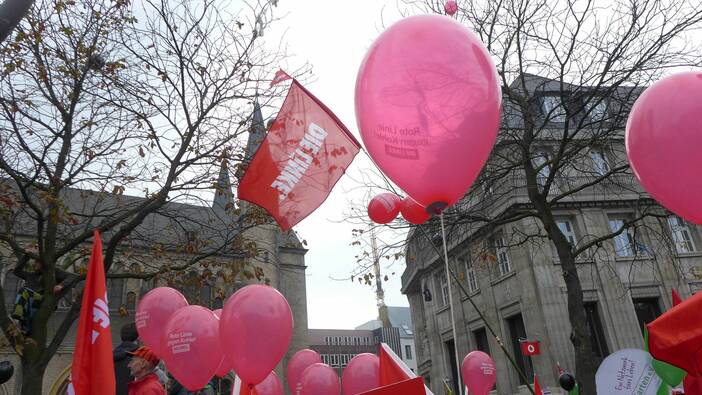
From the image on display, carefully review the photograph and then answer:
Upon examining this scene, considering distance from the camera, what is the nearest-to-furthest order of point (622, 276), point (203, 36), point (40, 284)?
point (40, 284) < point (203, 36) < point (622, 276)

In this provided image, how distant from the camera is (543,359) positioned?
18.2 m

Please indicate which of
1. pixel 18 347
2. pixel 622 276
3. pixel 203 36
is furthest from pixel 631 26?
pixel 622 276

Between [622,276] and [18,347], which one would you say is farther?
[622,276]

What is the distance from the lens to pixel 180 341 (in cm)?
513

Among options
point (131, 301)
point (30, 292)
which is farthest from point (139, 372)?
point (131, 301)

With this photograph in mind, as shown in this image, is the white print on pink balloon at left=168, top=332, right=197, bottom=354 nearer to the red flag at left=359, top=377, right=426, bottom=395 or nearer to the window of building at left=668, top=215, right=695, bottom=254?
the red flag at left=359, top=377, right=426, bottom=395

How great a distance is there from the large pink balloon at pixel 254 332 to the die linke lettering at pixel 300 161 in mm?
1142

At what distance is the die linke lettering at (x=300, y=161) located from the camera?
5168 millimetres

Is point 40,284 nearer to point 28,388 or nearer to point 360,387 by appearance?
point 28,388

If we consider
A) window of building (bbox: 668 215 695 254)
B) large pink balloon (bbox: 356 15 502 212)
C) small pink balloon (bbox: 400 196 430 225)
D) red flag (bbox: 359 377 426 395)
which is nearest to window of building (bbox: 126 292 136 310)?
small pink balloon (bbox: 400 196 430 225)

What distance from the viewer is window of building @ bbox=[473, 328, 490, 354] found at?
2311 cm

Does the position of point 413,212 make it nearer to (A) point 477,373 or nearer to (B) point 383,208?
(B) point 383,208

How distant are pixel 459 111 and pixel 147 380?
3476 mm

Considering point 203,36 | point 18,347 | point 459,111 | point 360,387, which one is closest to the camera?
point 459,111
